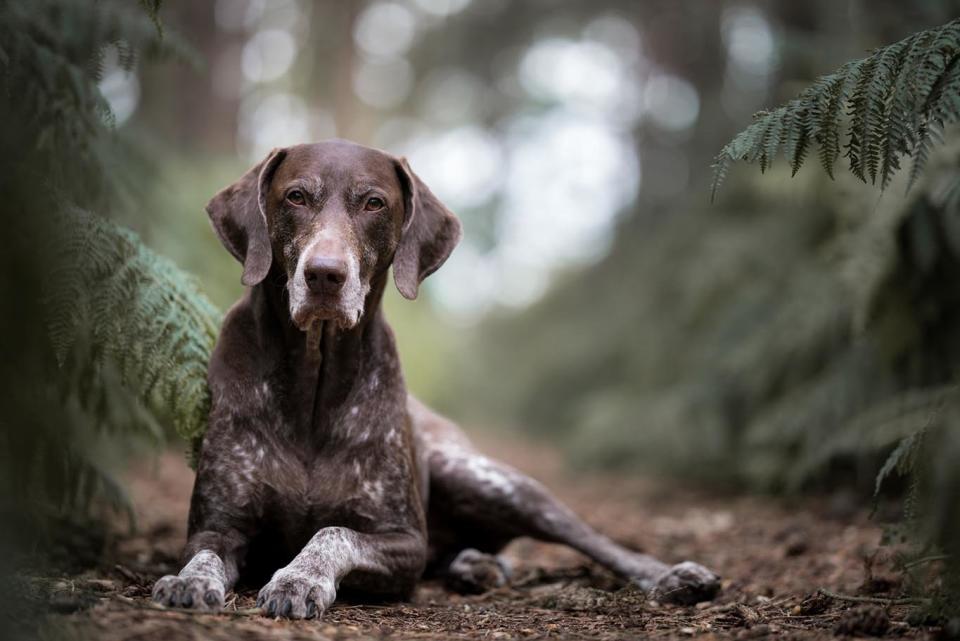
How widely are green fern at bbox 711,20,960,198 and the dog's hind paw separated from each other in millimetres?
2425

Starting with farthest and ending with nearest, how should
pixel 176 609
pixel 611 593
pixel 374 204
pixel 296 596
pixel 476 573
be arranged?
pixel 476 573 → pixel 611 593 → pixel 374 204 → pixel 296 596 → pixel 176 609

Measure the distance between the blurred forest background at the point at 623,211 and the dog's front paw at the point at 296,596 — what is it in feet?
3.39

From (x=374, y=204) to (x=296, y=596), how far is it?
1644mm

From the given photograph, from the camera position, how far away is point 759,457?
7.89 m

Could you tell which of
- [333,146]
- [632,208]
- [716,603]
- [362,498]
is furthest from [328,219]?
[632,208]

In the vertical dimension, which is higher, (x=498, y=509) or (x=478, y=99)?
(x=478, y=99)

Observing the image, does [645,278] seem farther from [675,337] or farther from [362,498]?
[362,498]

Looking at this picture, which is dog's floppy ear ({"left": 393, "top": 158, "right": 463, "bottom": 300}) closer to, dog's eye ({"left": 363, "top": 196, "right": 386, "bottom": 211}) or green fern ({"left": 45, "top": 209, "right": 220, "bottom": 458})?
dog's eye ({"left": 363, "top": 196, "right": 386, "bottom": 211})

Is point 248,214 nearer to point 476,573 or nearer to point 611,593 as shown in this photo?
point 476,573

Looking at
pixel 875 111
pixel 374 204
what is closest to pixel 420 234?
pixel 374 204

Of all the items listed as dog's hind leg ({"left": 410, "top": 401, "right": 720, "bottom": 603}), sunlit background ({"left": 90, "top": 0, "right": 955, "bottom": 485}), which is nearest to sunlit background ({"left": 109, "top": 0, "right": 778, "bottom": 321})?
sunlit background ({"left": 90, "top": 0, "right": 955, "bottom": 485})

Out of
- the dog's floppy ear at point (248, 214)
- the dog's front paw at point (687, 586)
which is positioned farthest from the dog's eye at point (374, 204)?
the dog's front paw at point (687, 586)

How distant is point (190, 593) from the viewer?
3.29 metres

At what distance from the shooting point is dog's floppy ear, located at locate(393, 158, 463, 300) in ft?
14.0
